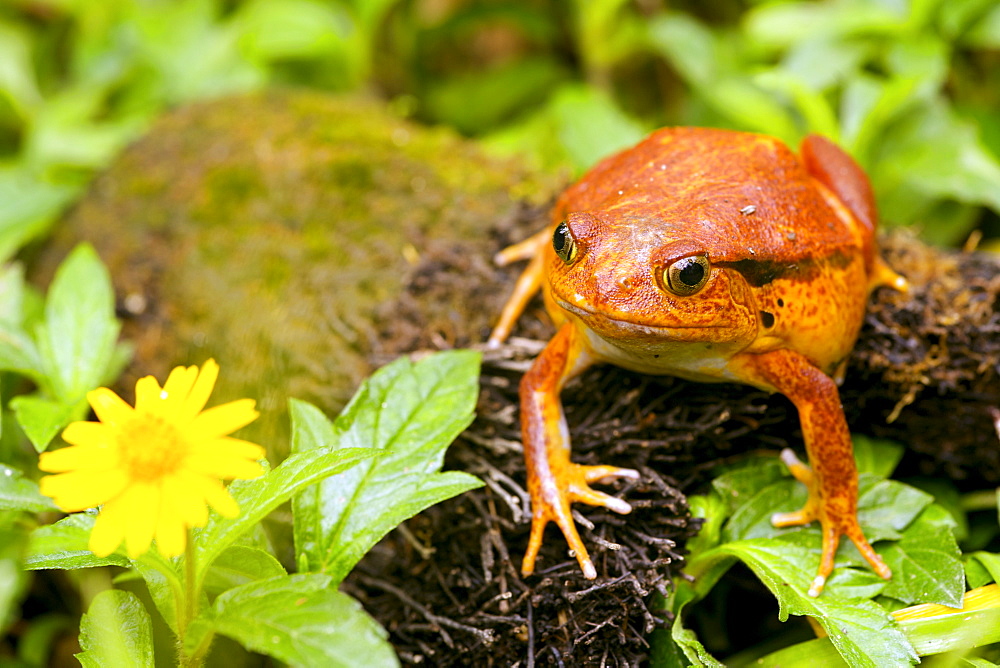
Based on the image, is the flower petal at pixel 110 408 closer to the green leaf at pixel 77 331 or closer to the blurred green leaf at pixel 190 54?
the green leaf at pixel 77 331

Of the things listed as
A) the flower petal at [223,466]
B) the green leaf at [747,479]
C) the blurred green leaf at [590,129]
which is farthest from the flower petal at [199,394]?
Answer: the blurred green leaf at [590,129]

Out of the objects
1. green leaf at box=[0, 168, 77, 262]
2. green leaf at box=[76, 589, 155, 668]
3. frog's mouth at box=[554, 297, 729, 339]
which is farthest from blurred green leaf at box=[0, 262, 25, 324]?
frog's mouth at box=[554, 297, 729, 339]

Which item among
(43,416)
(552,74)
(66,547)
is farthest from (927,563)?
(552,74)

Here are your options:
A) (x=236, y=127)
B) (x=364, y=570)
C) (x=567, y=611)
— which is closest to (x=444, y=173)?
(x=236, y=127)

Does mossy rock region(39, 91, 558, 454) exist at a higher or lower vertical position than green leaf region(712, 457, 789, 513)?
higher

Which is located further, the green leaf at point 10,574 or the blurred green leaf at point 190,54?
the blurred green leaf at point 190,54

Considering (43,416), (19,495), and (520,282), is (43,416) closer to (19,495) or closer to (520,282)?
(19,495)

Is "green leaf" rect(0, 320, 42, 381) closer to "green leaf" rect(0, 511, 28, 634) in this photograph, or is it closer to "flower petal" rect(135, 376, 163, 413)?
"green leaf" rect(0, 511, 28, 634)
